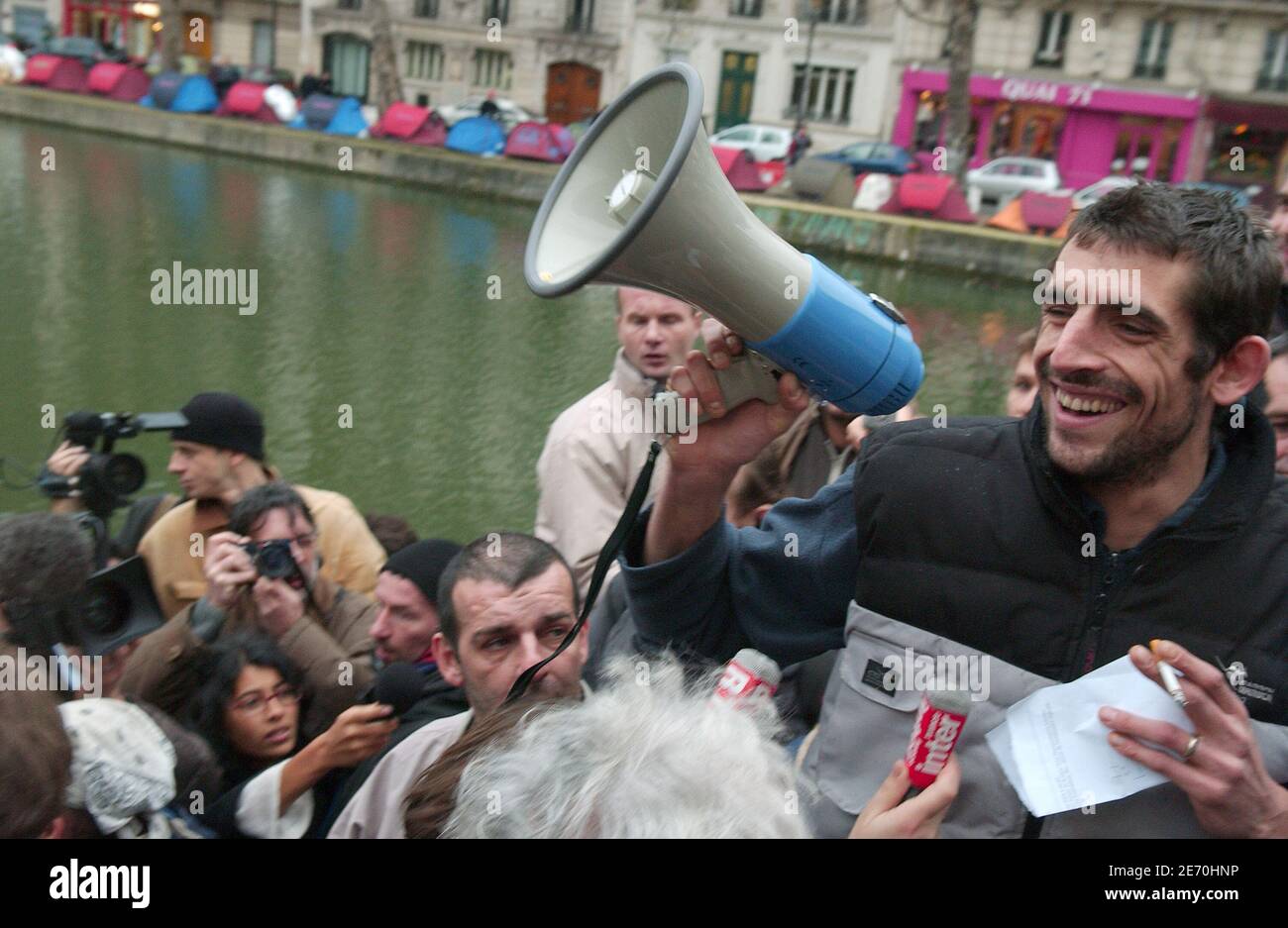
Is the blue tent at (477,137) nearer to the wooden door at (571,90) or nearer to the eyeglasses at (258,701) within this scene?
the wooden door at (571,90)

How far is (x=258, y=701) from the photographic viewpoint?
290 cm

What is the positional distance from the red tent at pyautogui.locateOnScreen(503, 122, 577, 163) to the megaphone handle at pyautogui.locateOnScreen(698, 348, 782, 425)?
2084 centimetres

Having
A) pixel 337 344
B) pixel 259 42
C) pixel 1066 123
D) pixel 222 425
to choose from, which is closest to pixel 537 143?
pixel 337 344

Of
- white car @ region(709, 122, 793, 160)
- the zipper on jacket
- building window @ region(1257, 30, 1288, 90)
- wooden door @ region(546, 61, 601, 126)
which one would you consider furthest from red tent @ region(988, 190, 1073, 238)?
wooden door @ region(546, 61, 601, 126)

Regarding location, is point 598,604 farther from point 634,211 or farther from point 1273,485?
point 1273,485

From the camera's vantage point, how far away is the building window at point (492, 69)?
120 feet

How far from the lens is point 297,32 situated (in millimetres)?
39000

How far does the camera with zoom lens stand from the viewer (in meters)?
3.18

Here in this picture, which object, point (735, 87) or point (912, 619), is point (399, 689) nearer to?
point (912, 619)

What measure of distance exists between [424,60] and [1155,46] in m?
19.4

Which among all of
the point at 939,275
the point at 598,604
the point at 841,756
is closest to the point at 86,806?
the point at 841,756

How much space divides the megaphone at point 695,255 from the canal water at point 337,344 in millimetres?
3282

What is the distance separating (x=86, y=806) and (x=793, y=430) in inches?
Result: 89.7

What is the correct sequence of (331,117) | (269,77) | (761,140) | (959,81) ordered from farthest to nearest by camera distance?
(269,77) → (761,140) → (331,117) → (959,81)
